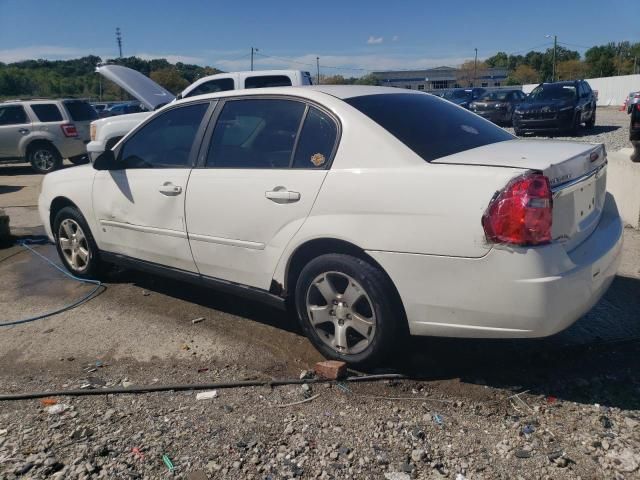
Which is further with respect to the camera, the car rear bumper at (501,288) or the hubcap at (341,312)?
the hubcap at (341,312)

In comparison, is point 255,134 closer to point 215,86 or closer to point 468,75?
point 215,86

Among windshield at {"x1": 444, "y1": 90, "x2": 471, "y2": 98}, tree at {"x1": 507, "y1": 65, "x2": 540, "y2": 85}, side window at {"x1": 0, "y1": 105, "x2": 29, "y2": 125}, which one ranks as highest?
tree at {"x1": 507, "y1": 65, "x2": 540, "y2": 85}

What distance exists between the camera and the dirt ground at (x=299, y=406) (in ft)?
8.74

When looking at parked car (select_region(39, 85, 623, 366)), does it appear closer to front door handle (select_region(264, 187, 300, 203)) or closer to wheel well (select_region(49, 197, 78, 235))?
front door handle (select_region(264, 187, 300, 203))

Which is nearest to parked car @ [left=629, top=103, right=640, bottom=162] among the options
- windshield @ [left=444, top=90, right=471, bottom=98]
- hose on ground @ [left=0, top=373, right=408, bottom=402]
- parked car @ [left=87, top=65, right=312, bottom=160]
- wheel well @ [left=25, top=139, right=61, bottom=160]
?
hose on ground @ [left=0, top=373, right=408, bottom=402]

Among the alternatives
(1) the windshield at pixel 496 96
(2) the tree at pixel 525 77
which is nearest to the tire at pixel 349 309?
(1) the windshield at pixel 496 96

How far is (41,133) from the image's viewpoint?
14.1 meters

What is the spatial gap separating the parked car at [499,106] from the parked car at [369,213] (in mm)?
20185

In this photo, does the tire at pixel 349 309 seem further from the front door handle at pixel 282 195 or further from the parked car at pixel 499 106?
the parked car at pixel 499 106

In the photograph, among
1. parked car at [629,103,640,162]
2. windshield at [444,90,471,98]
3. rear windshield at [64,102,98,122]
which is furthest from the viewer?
windshield at [444,90,471,98]

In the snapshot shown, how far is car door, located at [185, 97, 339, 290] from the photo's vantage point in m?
3.53

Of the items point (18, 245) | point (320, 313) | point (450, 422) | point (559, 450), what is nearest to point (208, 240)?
point (320, 313)

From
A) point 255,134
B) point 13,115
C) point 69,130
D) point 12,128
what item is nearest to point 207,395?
point 255,134

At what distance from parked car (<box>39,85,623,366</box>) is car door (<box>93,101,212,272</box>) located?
1cm
